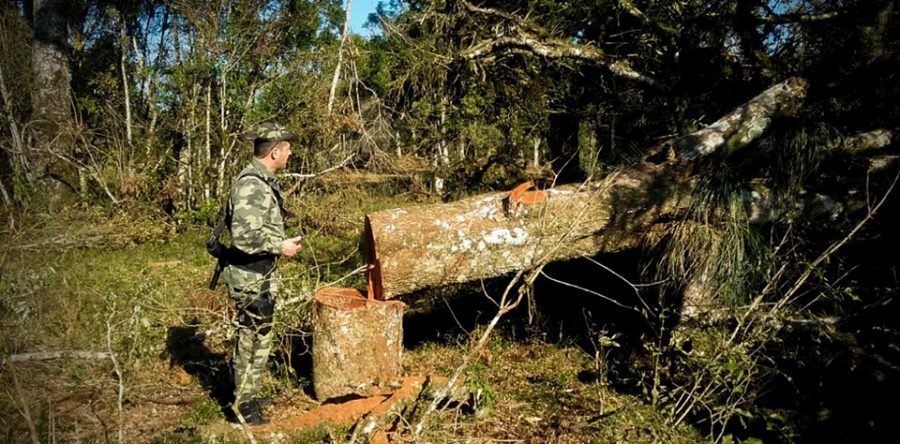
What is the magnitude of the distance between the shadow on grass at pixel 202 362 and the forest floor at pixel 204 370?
18 mm

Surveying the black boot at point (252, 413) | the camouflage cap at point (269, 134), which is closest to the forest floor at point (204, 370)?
the black boot at point (252, 413)

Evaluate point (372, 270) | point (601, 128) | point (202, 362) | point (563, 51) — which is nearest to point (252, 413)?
point (372, 270)

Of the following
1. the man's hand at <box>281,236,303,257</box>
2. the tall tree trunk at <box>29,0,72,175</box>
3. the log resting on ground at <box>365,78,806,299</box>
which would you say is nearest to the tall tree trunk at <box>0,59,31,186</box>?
the tall tree trunk at <box>29,0,72,175</box>

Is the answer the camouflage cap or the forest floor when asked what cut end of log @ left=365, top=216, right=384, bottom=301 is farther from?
the camouflage cap

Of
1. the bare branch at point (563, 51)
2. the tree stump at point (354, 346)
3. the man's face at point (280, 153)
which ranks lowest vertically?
the tree stump at point (354, 346)

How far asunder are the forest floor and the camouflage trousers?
11.1 inches

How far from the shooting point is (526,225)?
507 cm

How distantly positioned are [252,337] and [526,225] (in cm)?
224

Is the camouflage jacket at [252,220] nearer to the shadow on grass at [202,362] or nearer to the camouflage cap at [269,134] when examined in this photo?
the camouflage cap at [269,134]

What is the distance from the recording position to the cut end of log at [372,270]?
4.95 m

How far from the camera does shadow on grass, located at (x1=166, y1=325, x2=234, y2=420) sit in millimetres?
5395

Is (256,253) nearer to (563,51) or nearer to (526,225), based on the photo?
(526,225)

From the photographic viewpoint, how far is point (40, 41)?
14328mm

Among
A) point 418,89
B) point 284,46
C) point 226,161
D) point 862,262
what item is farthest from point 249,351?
point 284,46
